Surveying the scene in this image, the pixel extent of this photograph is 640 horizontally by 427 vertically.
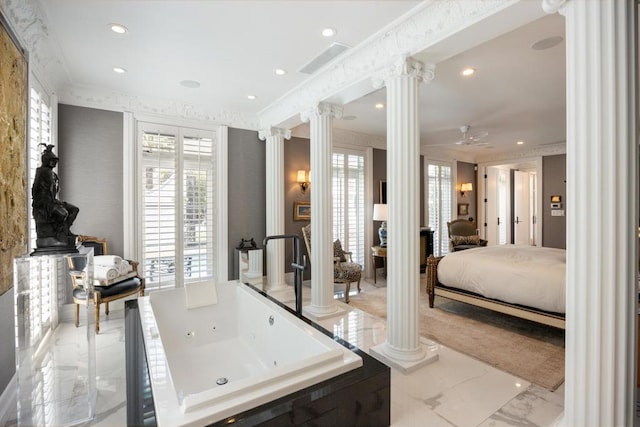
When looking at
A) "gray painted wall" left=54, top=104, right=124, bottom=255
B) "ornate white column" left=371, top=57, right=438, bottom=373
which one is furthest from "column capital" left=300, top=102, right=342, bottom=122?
"gray painted wall" left=54, top=104, right=124, bottom=255

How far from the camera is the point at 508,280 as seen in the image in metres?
3.46

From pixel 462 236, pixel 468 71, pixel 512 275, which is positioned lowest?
pixel 512 275

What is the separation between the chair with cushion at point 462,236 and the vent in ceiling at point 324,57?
505cm

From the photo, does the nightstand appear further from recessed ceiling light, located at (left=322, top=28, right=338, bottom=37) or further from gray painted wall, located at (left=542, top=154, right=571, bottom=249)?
gray painted wall, located at (left=542, top=154, right=571, bottom=249)

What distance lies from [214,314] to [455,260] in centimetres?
297

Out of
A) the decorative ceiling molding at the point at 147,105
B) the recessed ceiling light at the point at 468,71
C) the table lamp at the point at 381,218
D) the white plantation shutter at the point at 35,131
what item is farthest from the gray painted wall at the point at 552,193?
the white plantation shutter at the point at 35,131

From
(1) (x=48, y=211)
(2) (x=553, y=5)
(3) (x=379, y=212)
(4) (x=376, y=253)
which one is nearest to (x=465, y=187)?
(3) (x=379, y=212)

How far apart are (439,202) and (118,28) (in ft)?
21.8

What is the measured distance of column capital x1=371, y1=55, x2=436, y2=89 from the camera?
2533 millimetres

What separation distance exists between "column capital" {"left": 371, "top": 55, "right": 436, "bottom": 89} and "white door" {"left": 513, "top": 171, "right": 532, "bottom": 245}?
26.0ft

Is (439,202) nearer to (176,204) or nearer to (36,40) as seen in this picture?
(176,204)

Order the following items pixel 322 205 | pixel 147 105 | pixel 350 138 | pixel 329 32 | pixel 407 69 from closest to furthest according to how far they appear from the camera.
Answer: pixel 407 69 → pixel 329 32 → pixel 322 205 → pixel 147 105 → pixel 350 138

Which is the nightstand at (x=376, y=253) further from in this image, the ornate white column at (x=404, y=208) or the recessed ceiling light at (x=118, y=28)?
the recessed ceiling light at (x=118, y=28)

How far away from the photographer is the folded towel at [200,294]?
315cm
